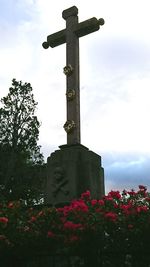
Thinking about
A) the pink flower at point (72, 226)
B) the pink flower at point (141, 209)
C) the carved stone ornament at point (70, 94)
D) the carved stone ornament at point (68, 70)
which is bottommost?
the pink flower at point (72, 226)

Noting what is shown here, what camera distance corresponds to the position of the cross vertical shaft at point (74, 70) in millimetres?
11523

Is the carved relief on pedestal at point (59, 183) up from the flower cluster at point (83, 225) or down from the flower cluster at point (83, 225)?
up

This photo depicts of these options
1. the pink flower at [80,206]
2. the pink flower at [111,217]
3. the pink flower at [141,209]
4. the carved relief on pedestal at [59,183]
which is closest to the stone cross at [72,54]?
the carved relief on pedestal at [59,183]

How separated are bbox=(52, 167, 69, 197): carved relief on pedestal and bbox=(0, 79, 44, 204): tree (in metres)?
17.5

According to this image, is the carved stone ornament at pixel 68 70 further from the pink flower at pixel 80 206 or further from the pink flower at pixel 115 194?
the pink flower at pixel 80 206

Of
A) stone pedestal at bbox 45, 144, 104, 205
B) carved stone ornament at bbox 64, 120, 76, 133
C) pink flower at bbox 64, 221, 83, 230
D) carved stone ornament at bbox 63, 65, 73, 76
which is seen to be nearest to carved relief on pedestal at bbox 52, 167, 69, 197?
stone pedestal at bbox 45, 144, 104, 205

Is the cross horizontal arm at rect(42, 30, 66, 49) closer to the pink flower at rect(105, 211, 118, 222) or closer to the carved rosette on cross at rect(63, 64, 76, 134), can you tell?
the carved rosette on cross at rect(63, 64, 76, 134)

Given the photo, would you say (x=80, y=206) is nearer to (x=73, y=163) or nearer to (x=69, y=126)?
(x=73, y=163)

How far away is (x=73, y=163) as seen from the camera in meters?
10.8

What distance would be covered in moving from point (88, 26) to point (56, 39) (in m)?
1.14

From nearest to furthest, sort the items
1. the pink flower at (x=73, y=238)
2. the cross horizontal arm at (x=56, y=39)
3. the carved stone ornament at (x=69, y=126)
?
1. the pink flower at (x=73, y=238)
2. the carved stone ornament at (x=69, y=126)
3. the cross horizontal arm at (x=56, y=39)

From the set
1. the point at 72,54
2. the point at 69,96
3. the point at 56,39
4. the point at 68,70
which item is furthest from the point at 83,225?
the point at 56,39

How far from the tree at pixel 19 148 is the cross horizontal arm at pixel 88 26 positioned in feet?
55.4

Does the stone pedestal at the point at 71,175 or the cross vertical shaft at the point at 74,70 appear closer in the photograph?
the stone pedestal at the point at 71,175
